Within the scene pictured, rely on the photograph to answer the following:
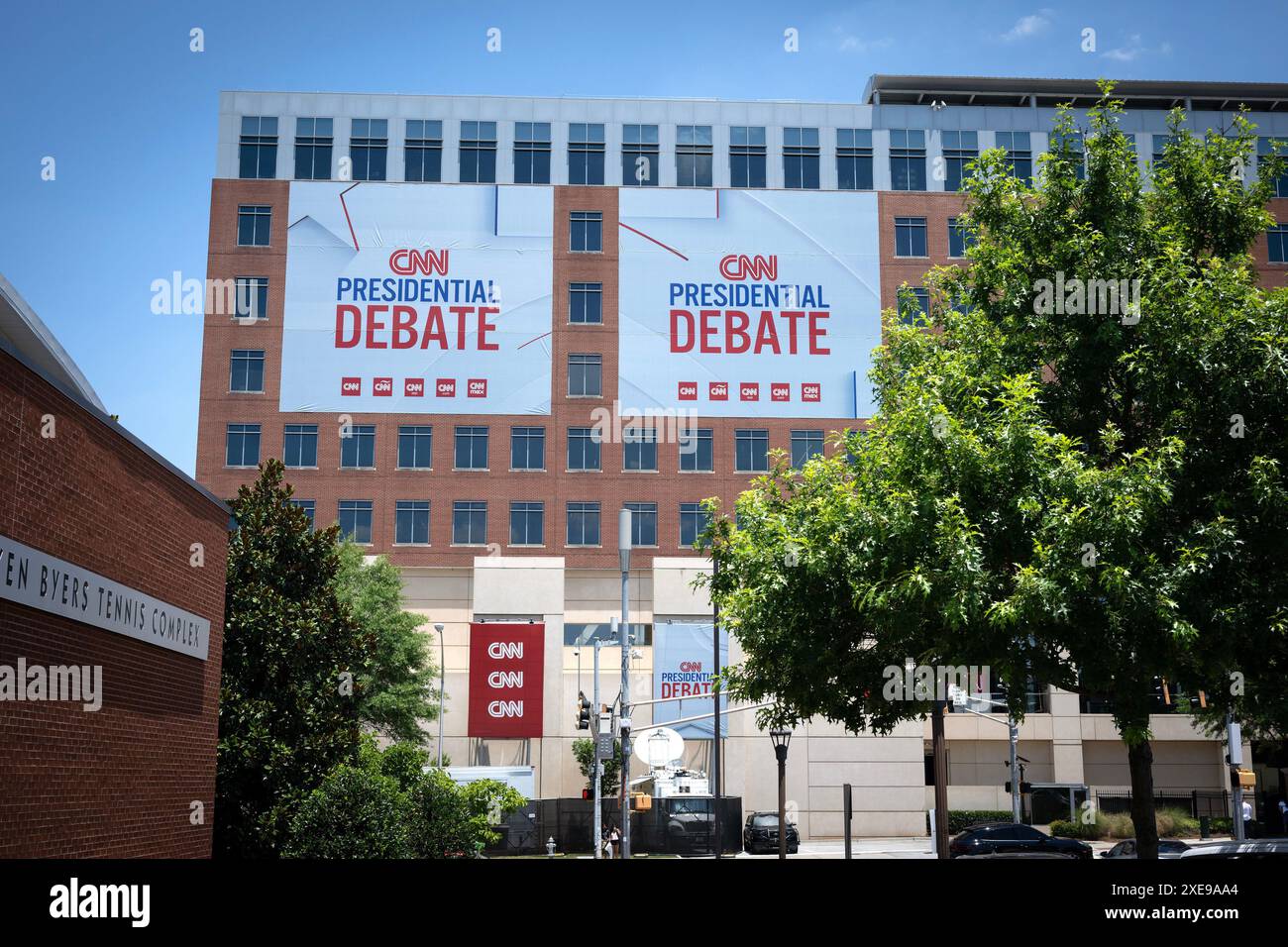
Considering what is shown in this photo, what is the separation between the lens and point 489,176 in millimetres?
74375

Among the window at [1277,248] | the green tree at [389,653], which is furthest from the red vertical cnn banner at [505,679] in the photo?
the window at [1277,248]

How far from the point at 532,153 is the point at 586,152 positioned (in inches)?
126

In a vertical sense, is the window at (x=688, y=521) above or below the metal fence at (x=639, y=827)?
above

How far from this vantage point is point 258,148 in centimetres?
7412

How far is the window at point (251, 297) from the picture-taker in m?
71.2

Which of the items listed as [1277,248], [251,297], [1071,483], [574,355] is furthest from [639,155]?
[1071,483]

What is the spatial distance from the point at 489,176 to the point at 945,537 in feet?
196

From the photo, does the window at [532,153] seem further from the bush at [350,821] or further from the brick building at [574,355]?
the bush at [350,821]

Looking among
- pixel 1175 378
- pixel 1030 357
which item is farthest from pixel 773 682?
pixel 1175 378

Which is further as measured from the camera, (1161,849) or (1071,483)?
(1161,849)

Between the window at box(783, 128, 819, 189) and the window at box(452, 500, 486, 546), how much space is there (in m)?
27.1

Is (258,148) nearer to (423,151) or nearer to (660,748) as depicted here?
(423,151)

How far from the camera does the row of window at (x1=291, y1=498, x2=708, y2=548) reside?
69.8 metres

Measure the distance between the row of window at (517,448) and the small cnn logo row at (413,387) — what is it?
1.83 meters
